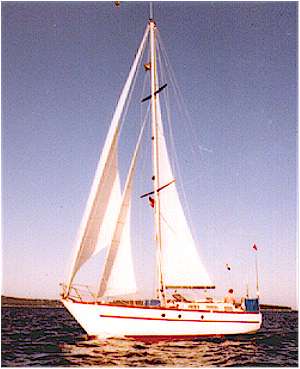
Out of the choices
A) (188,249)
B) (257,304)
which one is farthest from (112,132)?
(257,304)

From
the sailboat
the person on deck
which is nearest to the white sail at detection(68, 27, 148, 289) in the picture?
the sailboat

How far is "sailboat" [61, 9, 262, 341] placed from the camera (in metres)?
19.5

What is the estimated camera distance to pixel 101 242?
65.5 feet

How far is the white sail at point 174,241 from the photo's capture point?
22.9m

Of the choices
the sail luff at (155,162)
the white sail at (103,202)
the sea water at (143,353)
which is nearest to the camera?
the sea water at (143,353)

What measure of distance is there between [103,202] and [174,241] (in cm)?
536

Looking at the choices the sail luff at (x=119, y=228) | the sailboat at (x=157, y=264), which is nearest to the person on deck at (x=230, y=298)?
the sailboat at (x=157, y=264)

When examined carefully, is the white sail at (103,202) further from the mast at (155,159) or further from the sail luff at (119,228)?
the mast at (155,159)

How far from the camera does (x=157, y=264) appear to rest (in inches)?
874

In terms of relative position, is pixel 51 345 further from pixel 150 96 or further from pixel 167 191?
pixel 150 96

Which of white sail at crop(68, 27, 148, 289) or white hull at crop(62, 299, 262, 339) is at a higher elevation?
white sail at crop(68, 27, 148, 289)

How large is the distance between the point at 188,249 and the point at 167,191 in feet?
12.2

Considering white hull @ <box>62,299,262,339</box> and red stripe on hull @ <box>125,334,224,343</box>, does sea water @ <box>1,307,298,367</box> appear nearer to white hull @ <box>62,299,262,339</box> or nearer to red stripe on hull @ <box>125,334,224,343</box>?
red stripe on hull @ <box>125,334,224,343</box>

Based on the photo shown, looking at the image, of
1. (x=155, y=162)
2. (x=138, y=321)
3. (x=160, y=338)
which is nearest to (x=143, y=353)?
(x=138, y=321)
